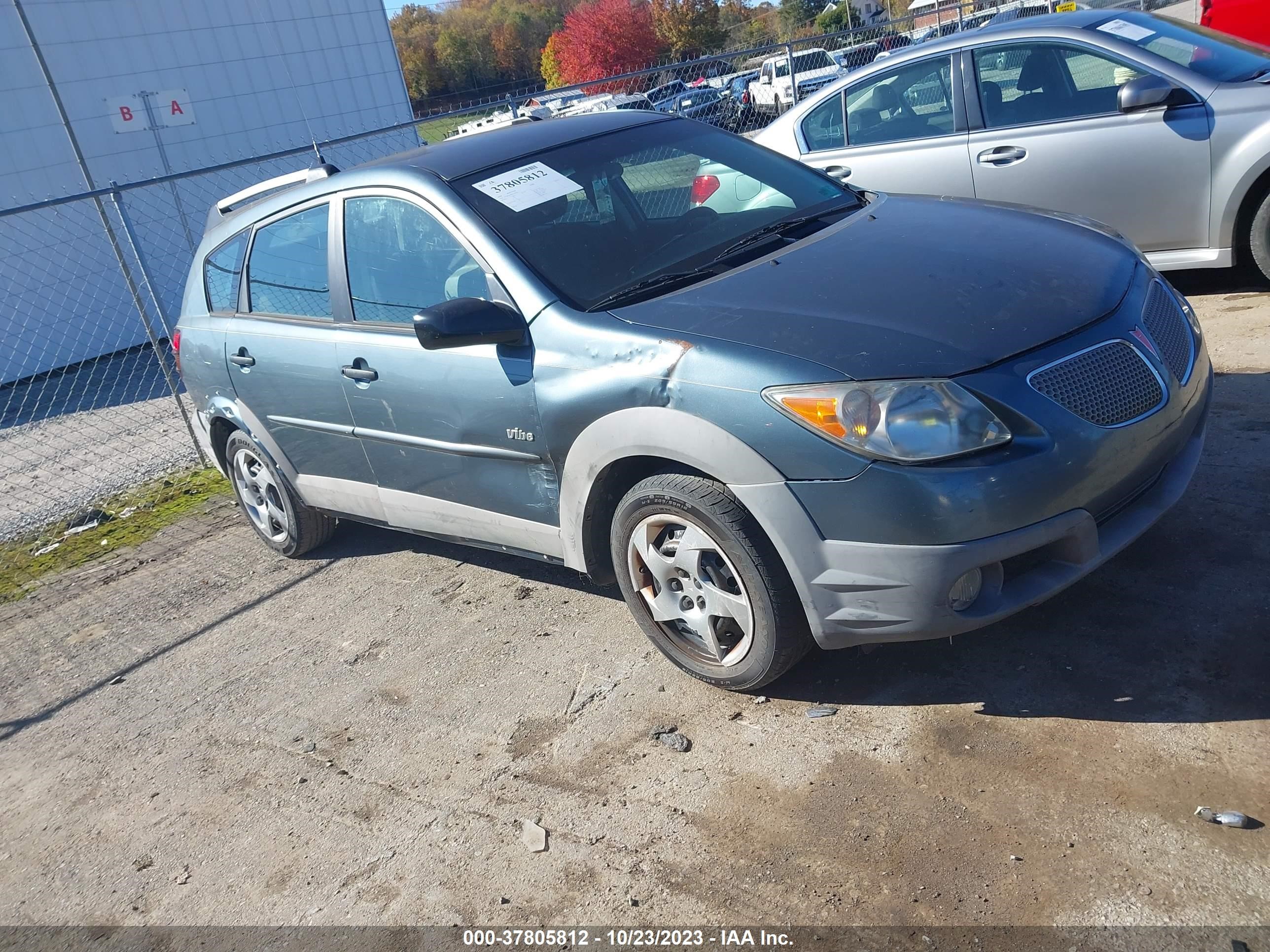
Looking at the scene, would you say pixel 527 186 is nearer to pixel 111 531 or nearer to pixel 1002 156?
pixel 1002 156

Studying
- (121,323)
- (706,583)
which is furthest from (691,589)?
(121,323)

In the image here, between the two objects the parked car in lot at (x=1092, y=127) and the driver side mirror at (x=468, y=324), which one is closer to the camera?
the driver side mirror at (x=468, y=324)

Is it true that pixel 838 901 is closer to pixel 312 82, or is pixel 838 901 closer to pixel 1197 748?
pixel 1197 748

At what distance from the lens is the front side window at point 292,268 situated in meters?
4.48

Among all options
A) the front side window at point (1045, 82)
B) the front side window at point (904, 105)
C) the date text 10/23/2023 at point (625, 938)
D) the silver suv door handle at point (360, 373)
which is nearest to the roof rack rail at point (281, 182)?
the silver suv door handle at point (360, 373)

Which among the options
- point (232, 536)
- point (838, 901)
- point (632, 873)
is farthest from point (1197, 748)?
point (232, 536)

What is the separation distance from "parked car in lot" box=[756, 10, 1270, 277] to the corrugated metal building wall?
7850 millimetres

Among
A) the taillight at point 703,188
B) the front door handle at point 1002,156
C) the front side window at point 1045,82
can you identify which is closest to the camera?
the taillight at point 703,188

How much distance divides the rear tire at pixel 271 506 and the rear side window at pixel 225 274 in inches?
26.3

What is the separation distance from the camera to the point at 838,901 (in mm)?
2543

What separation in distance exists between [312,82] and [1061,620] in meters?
15.9

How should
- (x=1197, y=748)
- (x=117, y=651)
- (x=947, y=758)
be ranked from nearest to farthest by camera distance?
(x=1197, y=748) → (x=947, y=758) → (x=117, y=651)

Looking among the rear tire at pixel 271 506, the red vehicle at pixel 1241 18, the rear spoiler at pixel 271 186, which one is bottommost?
the rear tire at pixel 271 506

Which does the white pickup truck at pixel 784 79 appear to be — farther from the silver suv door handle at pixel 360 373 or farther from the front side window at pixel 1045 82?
the silver suv door handle at pixel 360 373
